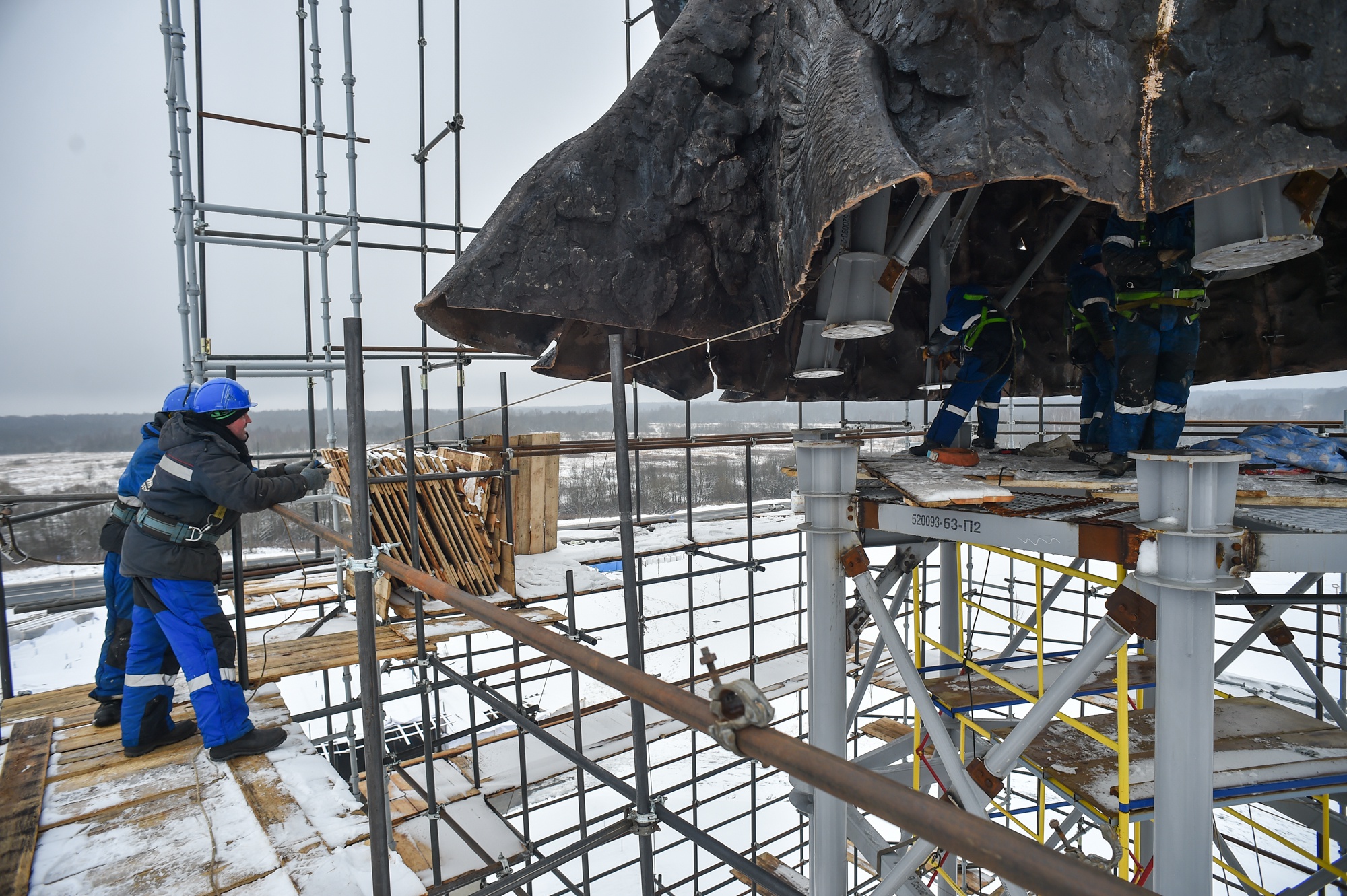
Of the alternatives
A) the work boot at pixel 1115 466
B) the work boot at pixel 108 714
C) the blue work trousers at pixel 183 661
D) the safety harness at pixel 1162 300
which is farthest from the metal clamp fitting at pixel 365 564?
the safety harness at pixel 1162 300

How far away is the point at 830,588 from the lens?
3.27 meters

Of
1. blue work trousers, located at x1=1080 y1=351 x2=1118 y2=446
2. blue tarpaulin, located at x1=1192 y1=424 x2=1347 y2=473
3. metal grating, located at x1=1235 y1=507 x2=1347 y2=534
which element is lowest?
metal grating, located at x1=1235 y1=507 x2=1347 y2=534

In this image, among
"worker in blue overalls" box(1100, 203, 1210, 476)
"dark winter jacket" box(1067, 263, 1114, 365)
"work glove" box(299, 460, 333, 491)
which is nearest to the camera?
"worker in blue overalls" box(1100, 203, 1210, 476)

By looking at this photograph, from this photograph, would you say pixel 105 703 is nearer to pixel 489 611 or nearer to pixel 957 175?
pixel 489 611

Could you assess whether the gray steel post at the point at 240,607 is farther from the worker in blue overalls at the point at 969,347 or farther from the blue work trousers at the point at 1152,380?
the blue work trousers at the point at 1152,380

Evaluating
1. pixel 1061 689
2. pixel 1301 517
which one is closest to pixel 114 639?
pixel 1061 689

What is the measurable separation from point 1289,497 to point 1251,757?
1.67 m

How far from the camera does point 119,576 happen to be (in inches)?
163

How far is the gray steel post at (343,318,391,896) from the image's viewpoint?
94.8 inches

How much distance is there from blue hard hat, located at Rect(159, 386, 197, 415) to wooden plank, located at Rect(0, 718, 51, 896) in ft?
6.34

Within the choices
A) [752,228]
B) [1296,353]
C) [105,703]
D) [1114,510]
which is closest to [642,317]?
[752,228]

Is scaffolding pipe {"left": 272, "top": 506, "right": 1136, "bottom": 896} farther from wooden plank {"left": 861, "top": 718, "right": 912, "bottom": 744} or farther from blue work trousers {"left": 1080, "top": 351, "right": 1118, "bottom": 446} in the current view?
wooden plank {"left": 861, "top": 718, "right": 912, "bottom": 744}

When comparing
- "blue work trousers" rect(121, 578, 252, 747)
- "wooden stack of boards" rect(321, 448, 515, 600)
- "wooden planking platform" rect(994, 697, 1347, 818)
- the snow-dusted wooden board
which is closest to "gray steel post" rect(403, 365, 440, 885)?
"blue work trousers" rect(121, 578, 252, 747)

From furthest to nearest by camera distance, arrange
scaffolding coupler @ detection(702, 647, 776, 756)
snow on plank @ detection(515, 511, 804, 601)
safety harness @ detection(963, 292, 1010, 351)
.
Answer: snow on plank @ detection(515, 511, 804, 601)
safety harness @ detection(963, 292, 1010, 351)
scaffolding coupler @ detection(702, 647, 776, 756)
